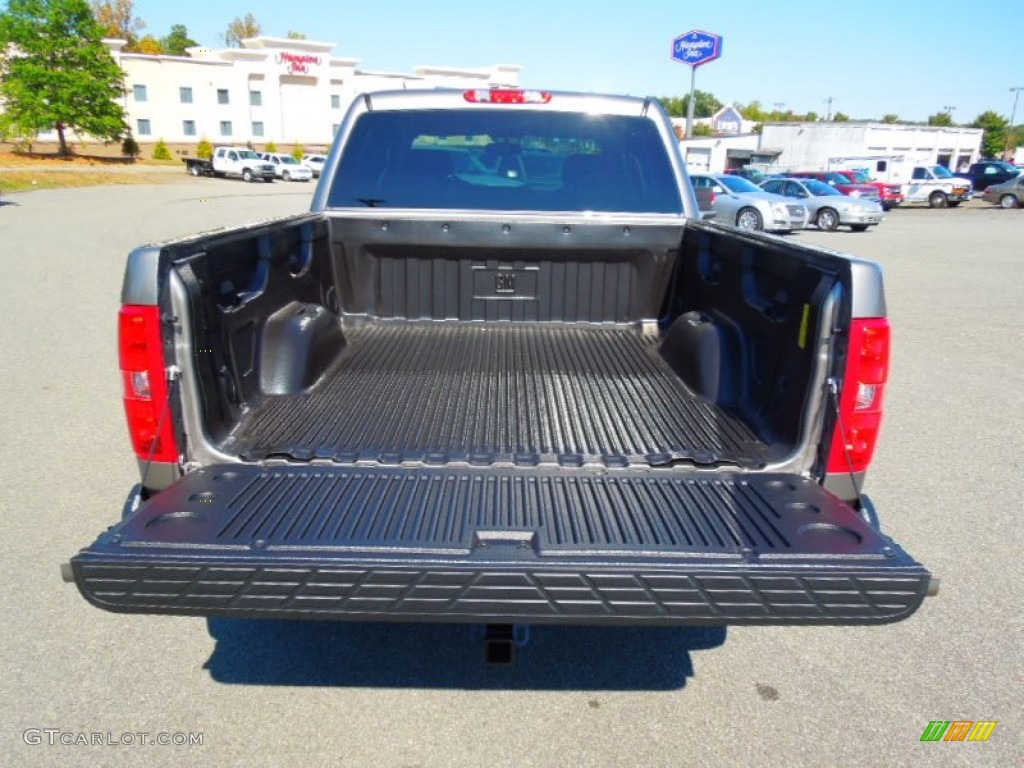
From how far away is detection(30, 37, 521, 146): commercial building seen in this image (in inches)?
2426

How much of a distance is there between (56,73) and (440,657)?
6118 centimetres

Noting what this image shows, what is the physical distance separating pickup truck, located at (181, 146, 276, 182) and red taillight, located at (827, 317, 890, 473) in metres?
49.0

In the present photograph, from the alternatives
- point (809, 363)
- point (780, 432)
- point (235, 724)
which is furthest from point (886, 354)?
point (235, 724)

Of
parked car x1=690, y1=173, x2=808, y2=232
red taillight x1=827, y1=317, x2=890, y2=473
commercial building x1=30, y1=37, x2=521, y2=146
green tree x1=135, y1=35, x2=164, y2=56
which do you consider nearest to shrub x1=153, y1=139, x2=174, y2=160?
commercial building x1=30, y1=37, x2=521, y2=146

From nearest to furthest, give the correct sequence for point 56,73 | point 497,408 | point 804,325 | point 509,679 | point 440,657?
point 804,325 < point 509,679 < point 440,657 < point 497,408 < point 56,73

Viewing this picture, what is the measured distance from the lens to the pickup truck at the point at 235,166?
46.7 meters

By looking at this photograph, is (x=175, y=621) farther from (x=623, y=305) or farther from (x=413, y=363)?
(x=623, y=305)

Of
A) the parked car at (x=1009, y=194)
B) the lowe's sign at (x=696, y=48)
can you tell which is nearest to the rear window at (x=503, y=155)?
the parked car at (x=1009, y=194)

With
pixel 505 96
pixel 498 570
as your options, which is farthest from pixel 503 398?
pixel 505 96

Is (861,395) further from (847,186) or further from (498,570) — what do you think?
(847,186)

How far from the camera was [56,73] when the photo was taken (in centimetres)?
5103

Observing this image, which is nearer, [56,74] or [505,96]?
[505,96]

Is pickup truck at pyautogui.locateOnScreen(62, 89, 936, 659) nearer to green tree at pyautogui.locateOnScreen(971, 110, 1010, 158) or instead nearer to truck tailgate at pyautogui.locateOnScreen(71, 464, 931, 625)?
truck tailgate at pyautogui.locateOnScreen(71, 464, 931, 625)

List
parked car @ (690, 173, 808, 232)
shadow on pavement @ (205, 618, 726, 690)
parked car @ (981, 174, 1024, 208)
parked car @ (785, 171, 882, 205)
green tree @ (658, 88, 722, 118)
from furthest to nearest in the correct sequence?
green tree @ (658, 88, 722, 118), parked car @ (981, 174, 1024, 208), parked car @ (785, 171, 882, 205), parked car @ (690, 173, 808, 232), shadow on pavement @ (205, 618, 726, 690)
